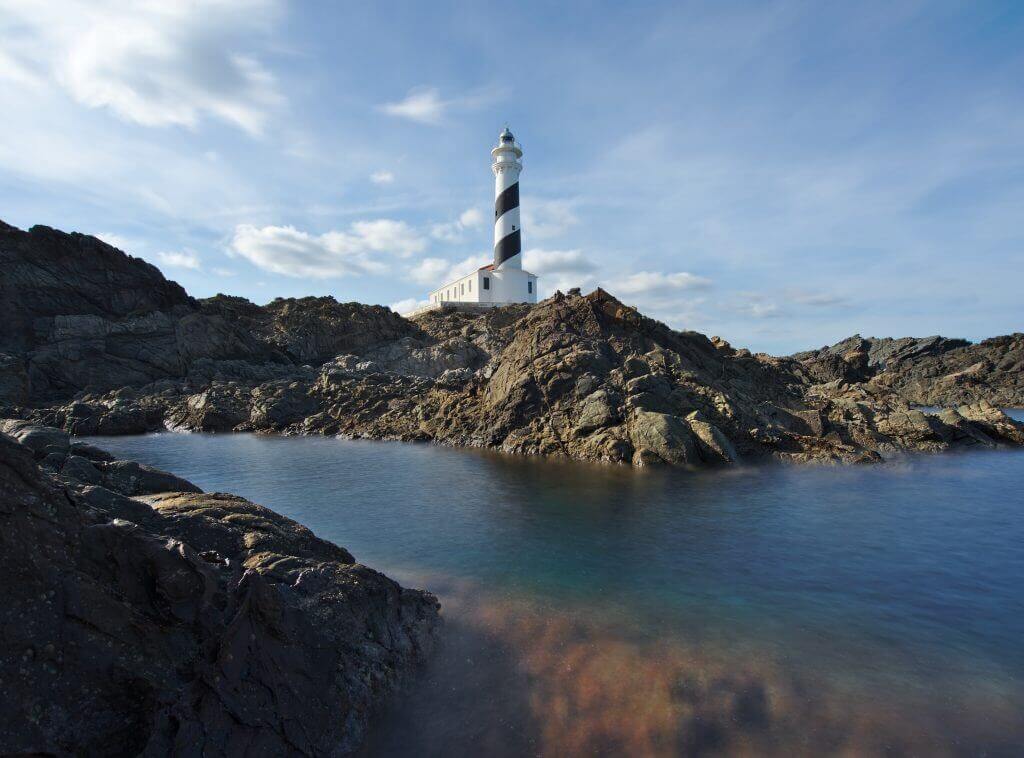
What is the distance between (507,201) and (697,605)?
2638 inches

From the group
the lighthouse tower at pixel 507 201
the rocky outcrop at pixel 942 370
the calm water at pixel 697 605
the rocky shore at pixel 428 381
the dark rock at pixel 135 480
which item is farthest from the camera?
the lighthouse tower at pixel 507 201

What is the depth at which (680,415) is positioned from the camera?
30.3 m

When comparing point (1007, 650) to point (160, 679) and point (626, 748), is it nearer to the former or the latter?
point (626, 748)

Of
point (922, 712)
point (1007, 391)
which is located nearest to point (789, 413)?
point (922, 712)

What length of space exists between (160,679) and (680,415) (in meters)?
27.8

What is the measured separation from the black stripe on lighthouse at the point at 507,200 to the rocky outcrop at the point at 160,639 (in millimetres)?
68166

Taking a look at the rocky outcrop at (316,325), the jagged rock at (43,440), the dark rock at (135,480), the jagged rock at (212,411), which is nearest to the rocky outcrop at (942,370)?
the rocky outcrop at (316,325)

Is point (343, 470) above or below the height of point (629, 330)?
below

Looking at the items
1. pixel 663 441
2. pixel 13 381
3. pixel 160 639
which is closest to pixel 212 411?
pixel 13 381

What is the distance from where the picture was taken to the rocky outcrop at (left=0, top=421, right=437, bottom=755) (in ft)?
17.3

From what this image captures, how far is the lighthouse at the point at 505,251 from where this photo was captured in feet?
235

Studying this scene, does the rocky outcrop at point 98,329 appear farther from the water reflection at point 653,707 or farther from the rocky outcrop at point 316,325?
the water reflection at point 653,707

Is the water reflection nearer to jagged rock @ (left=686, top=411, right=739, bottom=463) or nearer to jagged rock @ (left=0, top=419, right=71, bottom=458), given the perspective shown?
jagged rock @ (left=0, top=419, right=71, bottom=458)

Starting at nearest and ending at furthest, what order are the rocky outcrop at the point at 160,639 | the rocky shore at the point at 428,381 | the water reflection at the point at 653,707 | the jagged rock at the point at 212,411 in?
the rocky outcrop at the point at 160,639
the water reflection at the point at 653,707
the rocky shore at the point at 428,381
the jagged rock at the point at 212,411
